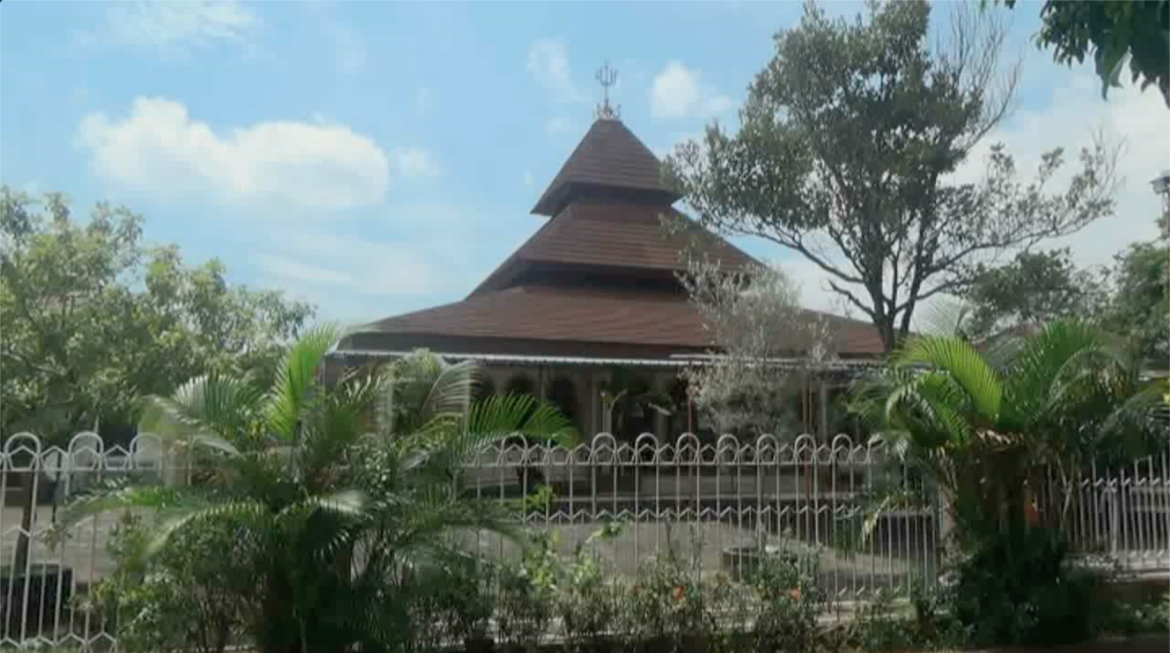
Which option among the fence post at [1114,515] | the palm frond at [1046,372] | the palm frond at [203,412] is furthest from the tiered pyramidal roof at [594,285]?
the palm frond at [203,412]

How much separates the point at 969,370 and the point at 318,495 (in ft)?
A: 15.7

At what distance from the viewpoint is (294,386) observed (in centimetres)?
621

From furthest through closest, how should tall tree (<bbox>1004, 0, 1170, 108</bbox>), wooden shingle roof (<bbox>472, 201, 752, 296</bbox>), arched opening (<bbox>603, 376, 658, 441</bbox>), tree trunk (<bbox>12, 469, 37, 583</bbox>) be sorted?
wooden shingle roof (<bbox>472, 201, 752, 296</bbox>) < arched opening (<bbox>603, 376, 658, 441</bbox>) < tree trunk (<bbox>12, 469, 37, 583</bbox>) < tall tree (<bbox>1004, 0, 1170, 108</bbox>)

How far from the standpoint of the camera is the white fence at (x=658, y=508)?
6387mm

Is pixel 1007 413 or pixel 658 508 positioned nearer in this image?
pixel 658 508

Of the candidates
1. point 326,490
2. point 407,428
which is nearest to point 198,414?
point 326,490

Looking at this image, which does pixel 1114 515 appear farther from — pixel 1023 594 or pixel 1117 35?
pixel 1117 35

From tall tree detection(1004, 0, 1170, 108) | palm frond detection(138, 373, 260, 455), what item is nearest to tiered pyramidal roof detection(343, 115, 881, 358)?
palm frond detection(138, 373, 260, 455)

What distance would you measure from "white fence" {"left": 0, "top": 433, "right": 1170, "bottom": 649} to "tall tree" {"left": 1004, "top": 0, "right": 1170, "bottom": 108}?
3607 millimetres

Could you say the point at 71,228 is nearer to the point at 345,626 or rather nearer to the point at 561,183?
the point at 345,626

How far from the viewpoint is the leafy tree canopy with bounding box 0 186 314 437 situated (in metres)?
9.88

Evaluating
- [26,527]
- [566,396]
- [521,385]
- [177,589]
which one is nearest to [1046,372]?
[177,589]

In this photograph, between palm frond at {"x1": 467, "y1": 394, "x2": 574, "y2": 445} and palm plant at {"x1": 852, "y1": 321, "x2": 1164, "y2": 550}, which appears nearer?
palm frond at {"x1": 467, "y1": 394, "x2": 574, "y2": 445}

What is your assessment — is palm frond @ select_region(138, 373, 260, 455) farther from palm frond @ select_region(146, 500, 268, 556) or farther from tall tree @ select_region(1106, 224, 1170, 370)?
tall tree @ select_region(1106, 224, 1170, 370)
